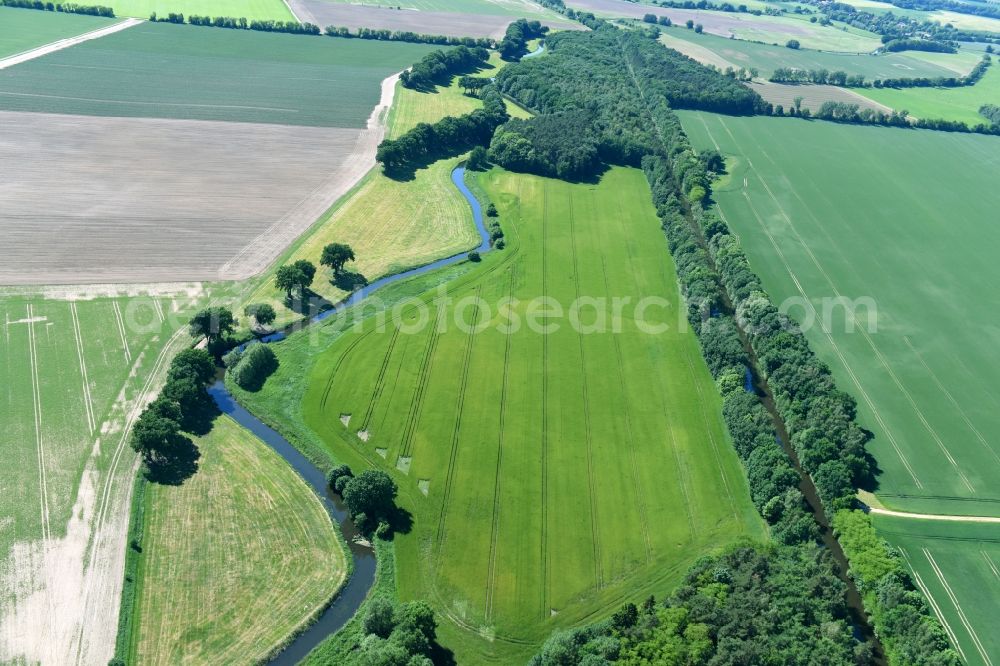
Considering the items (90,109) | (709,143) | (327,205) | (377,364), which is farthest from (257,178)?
(709,143)

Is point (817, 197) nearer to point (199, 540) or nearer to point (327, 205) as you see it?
point (327, 205)

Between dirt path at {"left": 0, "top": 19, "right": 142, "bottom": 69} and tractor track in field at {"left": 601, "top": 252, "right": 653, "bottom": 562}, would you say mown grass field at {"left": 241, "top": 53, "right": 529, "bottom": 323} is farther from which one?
dirt path at {"left": 0, "top": 19, "right": 142, "bottom": 69}

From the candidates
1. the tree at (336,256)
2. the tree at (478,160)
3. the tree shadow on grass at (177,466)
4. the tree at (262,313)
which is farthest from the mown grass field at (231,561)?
the tree at (478,160)

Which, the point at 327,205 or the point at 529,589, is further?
the point at 327,205

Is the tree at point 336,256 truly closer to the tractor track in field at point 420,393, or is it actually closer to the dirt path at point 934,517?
the tractor track in field at point 420,393

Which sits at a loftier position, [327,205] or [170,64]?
[170,64]

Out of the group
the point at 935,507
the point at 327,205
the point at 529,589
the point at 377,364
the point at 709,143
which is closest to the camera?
the point at 529,589
